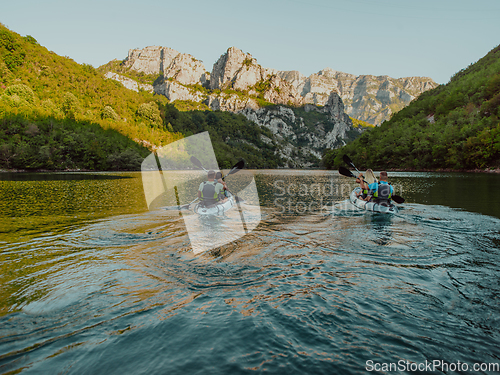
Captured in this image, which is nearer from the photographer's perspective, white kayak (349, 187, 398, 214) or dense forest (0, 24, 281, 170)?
white kayak (349, 187, 398, 214)

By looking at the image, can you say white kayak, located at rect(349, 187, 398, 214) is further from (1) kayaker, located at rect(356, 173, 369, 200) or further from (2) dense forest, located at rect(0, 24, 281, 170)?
(2) dense forest, located at rect(0, 24, 281, 170)

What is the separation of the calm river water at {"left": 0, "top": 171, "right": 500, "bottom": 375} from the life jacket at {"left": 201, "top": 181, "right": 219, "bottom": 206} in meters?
4.11

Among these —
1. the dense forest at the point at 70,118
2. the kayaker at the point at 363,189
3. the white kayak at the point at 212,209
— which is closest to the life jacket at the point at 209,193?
the white kayak at the point at 212,209

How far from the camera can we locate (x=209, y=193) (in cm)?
1445

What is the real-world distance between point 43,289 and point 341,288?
644 cm

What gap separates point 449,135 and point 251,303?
255ft

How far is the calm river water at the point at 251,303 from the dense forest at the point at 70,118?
263ft

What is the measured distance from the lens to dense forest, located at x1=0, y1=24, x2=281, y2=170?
7481 centimetres

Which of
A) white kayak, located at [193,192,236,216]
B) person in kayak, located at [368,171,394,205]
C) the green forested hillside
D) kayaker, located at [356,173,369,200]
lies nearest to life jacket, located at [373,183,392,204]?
person in kayak, located at [368,171,394,205]

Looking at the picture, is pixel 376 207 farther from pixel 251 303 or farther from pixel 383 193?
pixel 251 303

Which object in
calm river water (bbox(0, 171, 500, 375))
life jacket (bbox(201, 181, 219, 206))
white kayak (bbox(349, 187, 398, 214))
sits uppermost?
life jacket (bbox(201, 181, 219, 206))

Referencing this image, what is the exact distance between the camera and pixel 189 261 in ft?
25.0

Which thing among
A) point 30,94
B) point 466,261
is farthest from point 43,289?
Answer: point 30,94

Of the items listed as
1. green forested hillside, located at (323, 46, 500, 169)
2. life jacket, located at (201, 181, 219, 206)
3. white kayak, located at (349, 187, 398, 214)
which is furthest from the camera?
green forested hillside, located at (323, 46, 500, 169)
